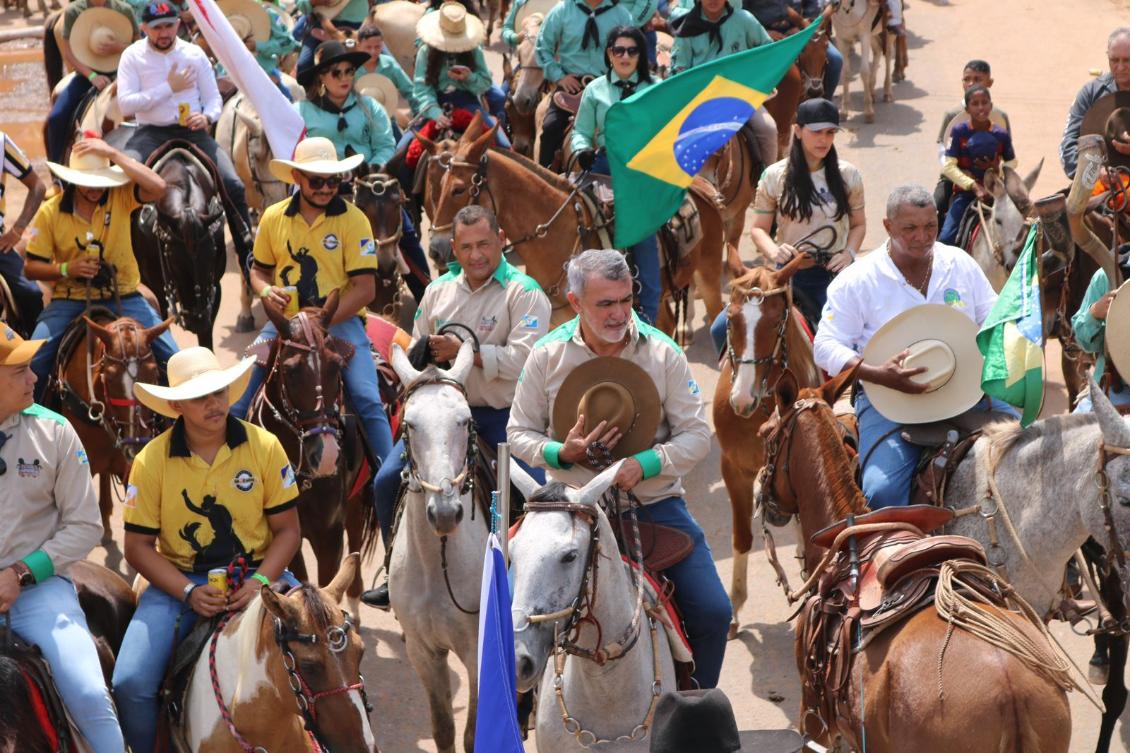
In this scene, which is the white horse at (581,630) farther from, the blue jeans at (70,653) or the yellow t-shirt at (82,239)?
the yellow t-shirt at (82,239)

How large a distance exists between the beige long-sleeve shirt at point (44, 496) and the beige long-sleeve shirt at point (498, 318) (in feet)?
7.64

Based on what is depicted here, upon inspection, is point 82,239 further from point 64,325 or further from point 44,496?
point 44,496

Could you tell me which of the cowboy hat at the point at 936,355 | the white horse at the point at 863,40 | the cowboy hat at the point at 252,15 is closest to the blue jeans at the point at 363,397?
the cowboy hat at the point at 936,355

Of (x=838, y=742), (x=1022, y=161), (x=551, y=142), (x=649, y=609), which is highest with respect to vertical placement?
(x=649, y=609)

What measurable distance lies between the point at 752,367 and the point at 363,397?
236 centimetres

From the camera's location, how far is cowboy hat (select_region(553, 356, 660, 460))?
20.8 ft

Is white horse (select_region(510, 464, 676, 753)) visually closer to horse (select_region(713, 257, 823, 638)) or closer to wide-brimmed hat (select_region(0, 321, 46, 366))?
wide-brimmed hat (select_region(0, 321, 46, 366))

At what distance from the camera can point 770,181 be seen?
10.5m

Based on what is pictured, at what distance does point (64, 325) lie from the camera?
9523mm

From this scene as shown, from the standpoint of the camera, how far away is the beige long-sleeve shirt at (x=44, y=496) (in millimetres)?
6305

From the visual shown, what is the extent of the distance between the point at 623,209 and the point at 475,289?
130 centimetres

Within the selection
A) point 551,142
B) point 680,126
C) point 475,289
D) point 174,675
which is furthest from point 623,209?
point 551,142

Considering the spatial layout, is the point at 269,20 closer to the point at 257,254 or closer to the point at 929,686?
the point at 257,254

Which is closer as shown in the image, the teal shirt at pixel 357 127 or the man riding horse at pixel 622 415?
the man riding horse at pixel 622 415
